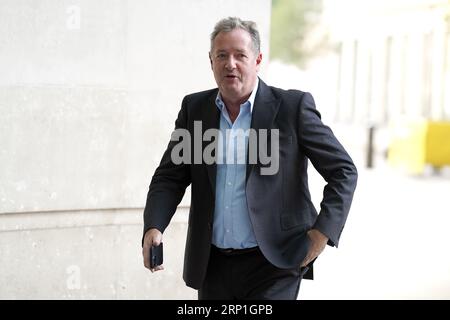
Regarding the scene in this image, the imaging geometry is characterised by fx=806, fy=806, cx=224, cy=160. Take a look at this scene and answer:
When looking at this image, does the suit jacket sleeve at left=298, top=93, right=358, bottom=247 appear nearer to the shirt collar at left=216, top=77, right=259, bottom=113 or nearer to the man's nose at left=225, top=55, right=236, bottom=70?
the shirt collar at left=216, top=77, right=259, bottom=113

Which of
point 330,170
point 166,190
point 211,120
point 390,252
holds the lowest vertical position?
point 390,252

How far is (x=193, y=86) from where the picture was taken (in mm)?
4738

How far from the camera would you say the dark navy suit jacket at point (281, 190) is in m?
2.89

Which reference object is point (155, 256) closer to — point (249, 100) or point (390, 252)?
point (249, 100)

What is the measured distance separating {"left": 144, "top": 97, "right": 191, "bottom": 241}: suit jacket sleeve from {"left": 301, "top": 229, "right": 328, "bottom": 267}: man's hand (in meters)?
0.54

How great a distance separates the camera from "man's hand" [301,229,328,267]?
2850 mm

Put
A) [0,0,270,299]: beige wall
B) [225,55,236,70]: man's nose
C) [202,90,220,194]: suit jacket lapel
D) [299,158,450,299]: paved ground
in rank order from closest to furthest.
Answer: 1. [225,55,236,70]: man's nose
2. [202,90,220,194]: suit jacket lapel
3. [0,0,270,299]: beige wall
4. [299,158,450,299]: paved ground

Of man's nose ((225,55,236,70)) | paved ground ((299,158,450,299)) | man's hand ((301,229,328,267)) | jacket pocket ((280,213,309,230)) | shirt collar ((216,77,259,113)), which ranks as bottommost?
paved ground ((299,158,450,299))

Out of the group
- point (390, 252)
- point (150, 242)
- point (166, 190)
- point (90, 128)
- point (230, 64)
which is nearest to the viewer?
point (230, 64)

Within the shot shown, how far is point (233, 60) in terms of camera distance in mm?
2850

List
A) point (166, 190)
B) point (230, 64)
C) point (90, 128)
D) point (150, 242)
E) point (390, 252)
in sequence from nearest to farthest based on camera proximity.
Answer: point (230, 64)
point (150, 242)
point (166, 190)
point (90, 128)
point (390, 252)

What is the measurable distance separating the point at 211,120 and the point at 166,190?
1.06ft

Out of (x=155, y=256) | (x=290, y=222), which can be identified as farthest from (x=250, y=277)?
(x=155, y=256)

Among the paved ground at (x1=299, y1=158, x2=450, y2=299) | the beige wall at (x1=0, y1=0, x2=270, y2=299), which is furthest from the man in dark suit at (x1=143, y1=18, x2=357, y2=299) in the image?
the paved ground at (x1=299, y1=158, x2=450, y2=299)
